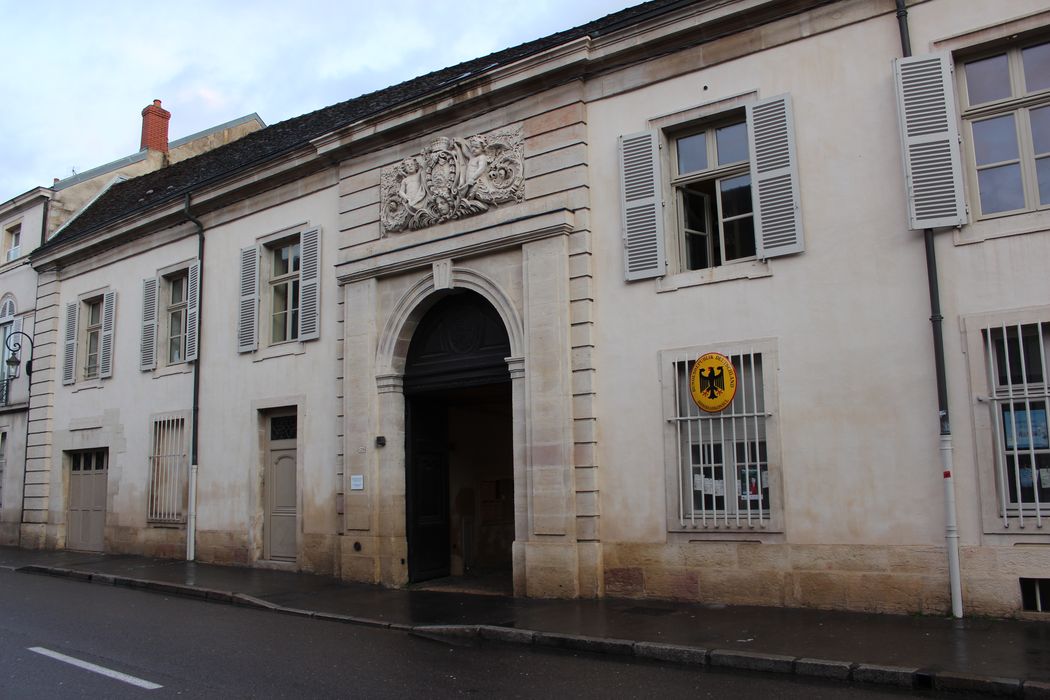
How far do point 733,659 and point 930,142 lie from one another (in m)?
5.35

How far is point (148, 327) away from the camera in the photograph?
1727cm

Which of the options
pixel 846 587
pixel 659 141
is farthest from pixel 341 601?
pixel 659 141

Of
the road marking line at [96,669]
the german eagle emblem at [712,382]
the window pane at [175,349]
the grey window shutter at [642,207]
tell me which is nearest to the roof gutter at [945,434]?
the german eagle emblem at [712,382]

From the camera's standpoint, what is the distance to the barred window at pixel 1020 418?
7.86 m

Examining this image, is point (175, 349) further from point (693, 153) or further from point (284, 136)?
point (693, 153)

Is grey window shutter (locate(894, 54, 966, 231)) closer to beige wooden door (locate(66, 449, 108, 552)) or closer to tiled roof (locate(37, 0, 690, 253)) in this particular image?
tiled roof (locate(37, 0, 690, 253))

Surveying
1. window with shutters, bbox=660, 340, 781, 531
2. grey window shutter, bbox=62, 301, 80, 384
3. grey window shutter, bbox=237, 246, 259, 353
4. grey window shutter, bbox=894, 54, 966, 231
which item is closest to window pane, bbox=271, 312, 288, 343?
grey window shutter, bbox=237, 246, 259, 353

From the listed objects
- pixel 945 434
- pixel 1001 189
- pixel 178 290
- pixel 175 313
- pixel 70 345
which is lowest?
pixel 945 434

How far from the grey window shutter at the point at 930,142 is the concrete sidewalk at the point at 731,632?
382 centimetres

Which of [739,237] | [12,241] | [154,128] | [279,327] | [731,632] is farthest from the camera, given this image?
[154,128]

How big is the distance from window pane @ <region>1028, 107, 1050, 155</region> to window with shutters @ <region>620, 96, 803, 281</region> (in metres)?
2.24

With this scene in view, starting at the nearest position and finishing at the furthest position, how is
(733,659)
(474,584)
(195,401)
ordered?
1. (733,659)
2. (474,584)
3. (195,401)

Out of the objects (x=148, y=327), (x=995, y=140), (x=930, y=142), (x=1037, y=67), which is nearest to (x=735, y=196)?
(x=930, y=142)

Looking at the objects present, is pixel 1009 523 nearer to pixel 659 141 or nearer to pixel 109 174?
pixel 659 141
